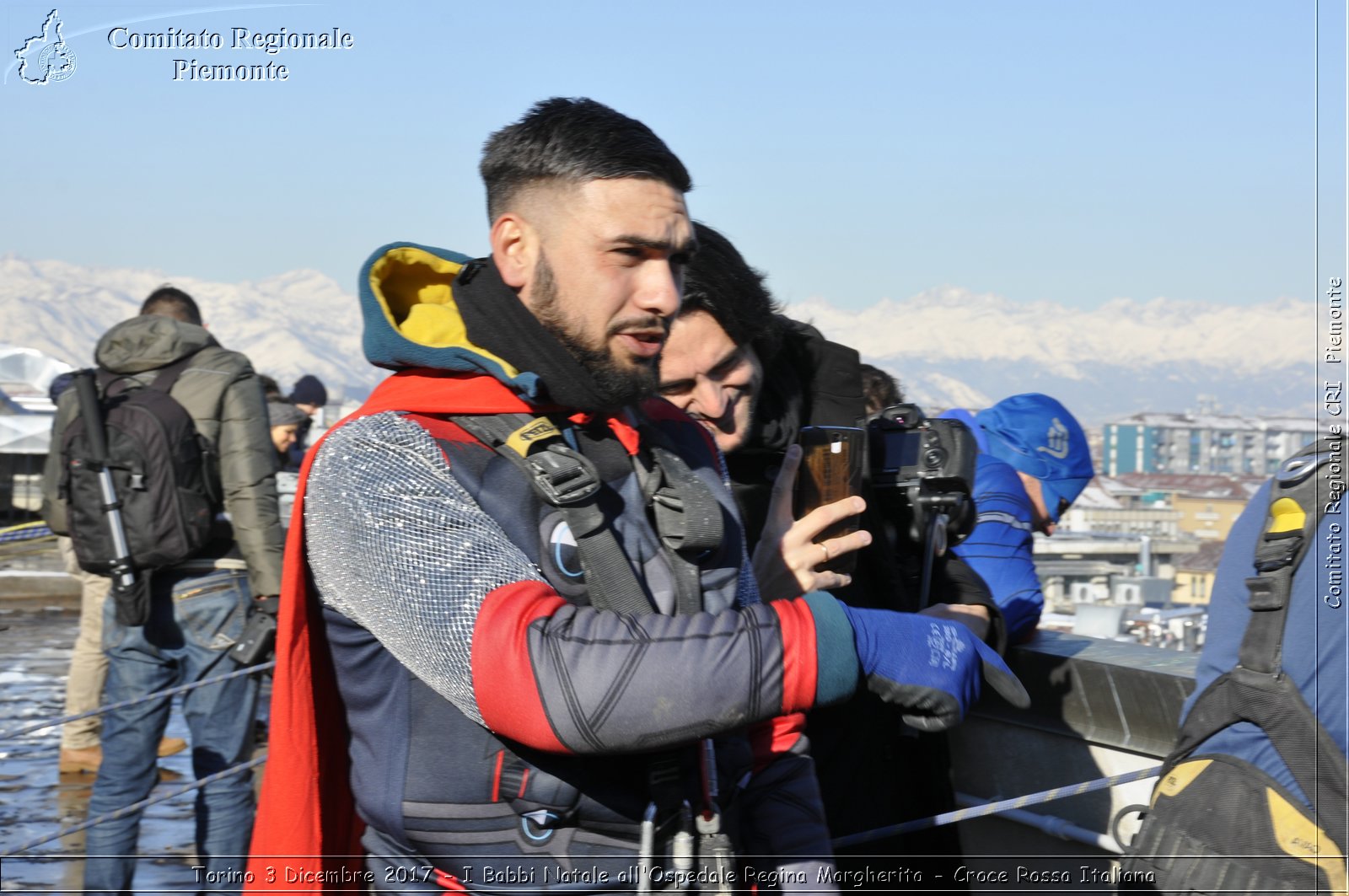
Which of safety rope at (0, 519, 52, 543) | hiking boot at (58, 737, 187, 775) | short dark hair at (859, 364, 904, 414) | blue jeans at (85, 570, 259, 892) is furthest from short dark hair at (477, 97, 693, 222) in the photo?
safety rope at (0, 519, 52, 543)

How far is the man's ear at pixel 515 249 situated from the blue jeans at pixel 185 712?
309cm

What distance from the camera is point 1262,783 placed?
2.09 meters

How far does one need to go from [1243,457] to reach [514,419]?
99.4 metres

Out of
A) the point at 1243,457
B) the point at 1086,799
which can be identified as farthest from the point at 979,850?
the point at 1243,457

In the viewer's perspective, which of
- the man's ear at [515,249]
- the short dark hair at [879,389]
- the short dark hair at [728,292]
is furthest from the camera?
the short dark hair at [879,389]

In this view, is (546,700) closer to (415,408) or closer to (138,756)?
(415,408)

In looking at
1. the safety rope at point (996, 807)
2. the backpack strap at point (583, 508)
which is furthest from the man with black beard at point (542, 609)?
the safety rope at point (996, 807)

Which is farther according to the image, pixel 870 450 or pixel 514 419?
pixel 870 450

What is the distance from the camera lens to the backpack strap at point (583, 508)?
1848 millimetres

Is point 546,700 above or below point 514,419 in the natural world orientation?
below

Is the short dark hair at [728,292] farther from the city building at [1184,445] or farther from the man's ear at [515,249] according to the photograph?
the city building at [1184,445]

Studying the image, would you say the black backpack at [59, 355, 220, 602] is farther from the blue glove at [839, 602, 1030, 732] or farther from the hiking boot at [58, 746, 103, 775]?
the blue glove at [839, 602, 1030, 732]

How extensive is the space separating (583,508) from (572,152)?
1.96 feet

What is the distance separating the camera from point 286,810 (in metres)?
2.11
